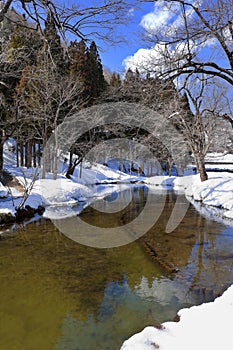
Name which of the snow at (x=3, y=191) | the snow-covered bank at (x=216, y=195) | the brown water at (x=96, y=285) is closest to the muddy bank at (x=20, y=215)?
the brown water at (x=96, y=285)

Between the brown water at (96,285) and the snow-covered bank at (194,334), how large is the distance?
2.11 ft

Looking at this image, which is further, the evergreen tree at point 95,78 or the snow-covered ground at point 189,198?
the evergreen tree at point 95,78

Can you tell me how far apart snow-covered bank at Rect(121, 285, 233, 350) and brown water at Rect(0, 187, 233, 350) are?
644mm

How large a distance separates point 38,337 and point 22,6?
4776mm

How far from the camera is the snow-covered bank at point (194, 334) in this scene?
7.88 ft

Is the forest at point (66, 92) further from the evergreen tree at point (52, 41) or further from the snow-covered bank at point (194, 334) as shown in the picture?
the snow-covered bank at point (194, 334)

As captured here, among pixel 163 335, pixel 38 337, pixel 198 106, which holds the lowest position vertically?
pixel 38 337

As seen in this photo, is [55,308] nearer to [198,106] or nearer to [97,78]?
[198,106]

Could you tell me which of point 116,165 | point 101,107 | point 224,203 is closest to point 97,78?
point 101,107

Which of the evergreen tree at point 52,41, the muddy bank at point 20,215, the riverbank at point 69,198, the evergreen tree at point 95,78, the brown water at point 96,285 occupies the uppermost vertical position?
the evergreen tree at point 95,78

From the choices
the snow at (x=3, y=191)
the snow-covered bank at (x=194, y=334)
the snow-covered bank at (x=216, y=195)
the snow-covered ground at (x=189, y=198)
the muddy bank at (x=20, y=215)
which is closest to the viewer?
the snow-covered bank at (x=194, y=334)

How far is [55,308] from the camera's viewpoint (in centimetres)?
397

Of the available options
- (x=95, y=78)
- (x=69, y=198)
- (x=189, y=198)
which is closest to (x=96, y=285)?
(x=69, y=198)

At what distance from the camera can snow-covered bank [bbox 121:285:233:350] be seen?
2400 mm
